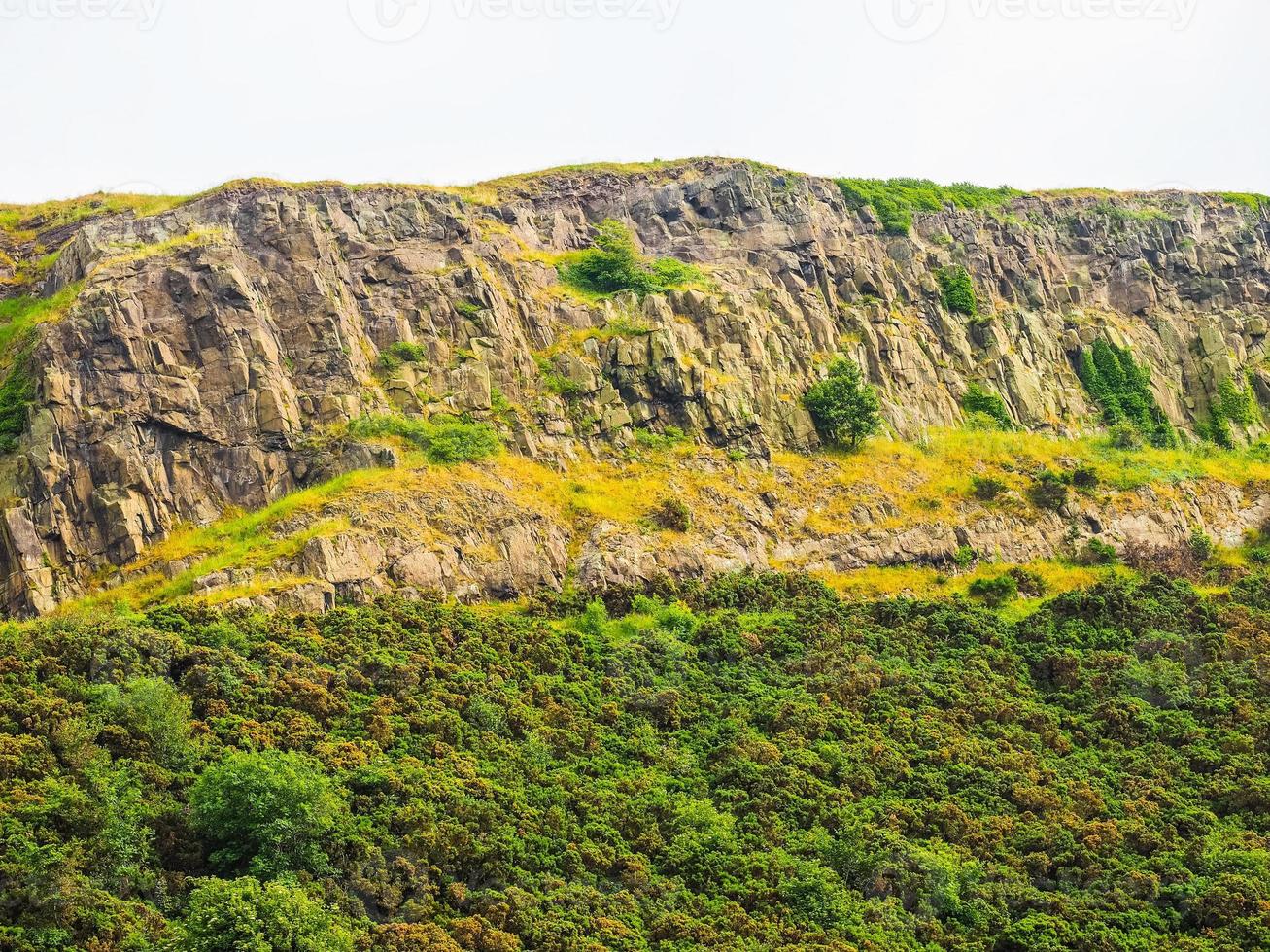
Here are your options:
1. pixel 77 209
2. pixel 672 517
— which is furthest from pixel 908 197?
pixel 77 209

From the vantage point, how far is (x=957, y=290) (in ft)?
267

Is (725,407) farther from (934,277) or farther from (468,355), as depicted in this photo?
(934,277)

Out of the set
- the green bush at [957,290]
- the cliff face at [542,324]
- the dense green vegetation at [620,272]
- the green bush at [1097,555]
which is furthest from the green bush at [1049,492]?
the dense green vegetation at [620,272]

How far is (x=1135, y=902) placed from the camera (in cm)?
3962

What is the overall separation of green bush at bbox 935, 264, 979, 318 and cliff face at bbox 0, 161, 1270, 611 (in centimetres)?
87

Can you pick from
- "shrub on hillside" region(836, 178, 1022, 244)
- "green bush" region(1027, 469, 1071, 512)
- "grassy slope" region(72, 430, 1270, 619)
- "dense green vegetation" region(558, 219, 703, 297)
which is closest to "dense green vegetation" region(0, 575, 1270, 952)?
"grassy slope" region(72, 430, 1270, 619)

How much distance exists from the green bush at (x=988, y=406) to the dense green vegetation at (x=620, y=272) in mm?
17123

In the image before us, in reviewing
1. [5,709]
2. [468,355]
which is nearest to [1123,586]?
[468,355]

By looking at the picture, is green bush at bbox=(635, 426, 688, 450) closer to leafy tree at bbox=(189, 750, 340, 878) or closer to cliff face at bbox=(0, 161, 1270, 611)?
cliff face at bbox=(0, 161, 1270, 611)

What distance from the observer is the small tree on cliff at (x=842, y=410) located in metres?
69.1

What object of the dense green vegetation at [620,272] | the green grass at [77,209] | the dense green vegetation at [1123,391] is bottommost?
the dense green vegetation at [1123,391]

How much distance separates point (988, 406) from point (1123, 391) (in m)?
10.1

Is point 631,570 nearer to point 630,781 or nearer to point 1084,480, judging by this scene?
point 630,781

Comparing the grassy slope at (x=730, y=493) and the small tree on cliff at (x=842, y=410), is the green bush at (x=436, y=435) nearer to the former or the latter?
the grassy slope at (x=730, y=493)
